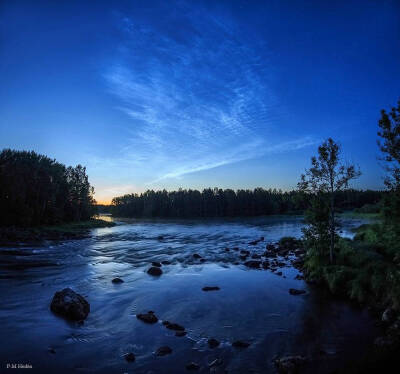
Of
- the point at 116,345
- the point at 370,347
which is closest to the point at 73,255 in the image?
the point at 116,345

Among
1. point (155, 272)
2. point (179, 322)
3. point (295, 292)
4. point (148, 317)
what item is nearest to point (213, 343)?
point (179, 322)

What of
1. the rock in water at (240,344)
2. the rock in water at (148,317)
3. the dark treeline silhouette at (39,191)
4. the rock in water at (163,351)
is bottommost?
the rock in water at (148,317)

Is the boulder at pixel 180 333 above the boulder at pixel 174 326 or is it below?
above

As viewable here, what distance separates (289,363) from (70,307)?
11.5 m

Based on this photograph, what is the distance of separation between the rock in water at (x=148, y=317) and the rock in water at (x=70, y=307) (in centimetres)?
307

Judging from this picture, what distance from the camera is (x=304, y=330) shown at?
11.7m

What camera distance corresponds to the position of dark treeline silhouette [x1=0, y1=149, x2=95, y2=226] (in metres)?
63.8

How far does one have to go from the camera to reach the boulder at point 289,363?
853 centimetres

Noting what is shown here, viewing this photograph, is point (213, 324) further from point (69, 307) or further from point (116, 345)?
point (69, 307)

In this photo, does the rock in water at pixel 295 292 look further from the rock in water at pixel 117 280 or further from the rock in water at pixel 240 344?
the rock in water at pixel 117 280

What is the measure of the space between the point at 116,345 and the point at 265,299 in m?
10.0

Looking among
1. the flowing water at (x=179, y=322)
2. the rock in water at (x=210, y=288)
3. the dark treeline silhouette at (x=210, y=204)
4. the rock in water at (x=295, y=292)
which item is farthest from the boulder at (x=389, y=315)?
the dark treeline silhouette at (x=210, y=204)

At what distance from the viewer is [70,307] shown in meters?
13.1

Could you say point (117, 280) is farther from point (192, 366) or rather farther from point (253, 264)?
point (253, 264)
